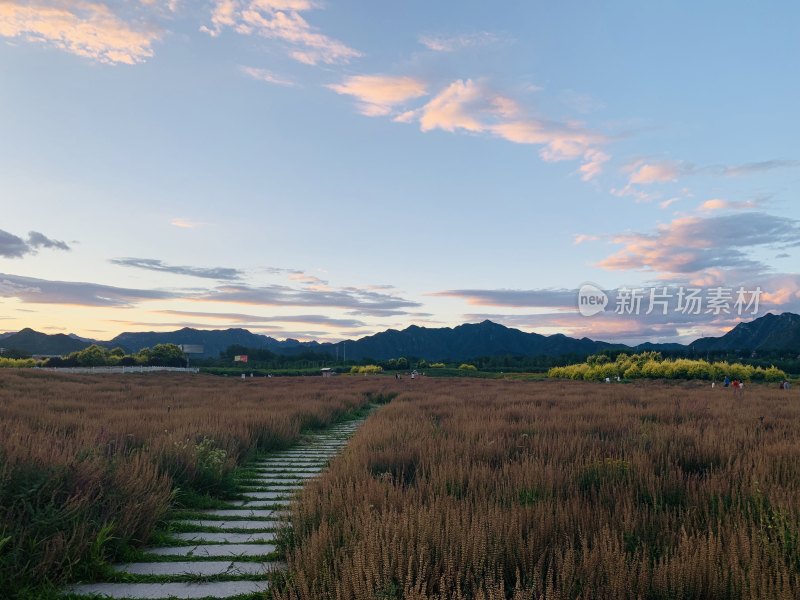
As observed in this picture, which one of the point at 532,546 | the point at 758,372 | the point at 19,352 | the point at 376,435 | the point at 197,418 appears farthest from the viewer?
the point at 19,352

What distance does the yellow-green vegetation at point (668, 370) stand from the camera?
1545 inches

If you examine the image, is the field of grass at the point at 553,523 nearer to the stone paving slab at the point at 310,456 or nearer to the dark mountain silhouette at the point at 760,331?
the stone paving slab at the point at 310,456

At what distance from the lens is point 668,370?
41.5m

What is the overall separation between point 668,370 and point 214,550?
43055mm

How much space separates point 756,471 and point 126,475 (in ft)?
22.8

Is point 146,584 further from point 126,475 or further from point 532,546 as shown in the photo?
point 532,546

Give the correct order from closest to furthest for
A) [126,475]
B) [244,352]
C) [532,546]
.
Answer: [532,546]
[126,475]
[244,352]

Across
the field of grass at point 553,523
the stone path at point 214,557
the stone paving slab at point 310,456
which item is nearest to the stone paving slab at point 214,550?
the stone path at point 214,557

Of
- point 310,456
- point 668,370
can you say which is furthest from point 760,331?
point 310,456

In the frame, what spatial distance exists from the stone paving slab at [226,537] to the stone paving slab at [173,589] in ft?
3.39

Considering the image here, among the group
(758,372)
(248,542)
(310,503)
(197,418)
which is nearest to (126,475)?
(248,542)

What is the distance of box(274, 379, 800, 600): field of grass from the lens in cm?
327

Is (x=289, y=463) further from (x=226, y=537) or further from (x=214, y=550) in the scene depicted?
(x=214, y=550)

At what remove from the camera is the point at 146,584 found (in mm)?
4258
